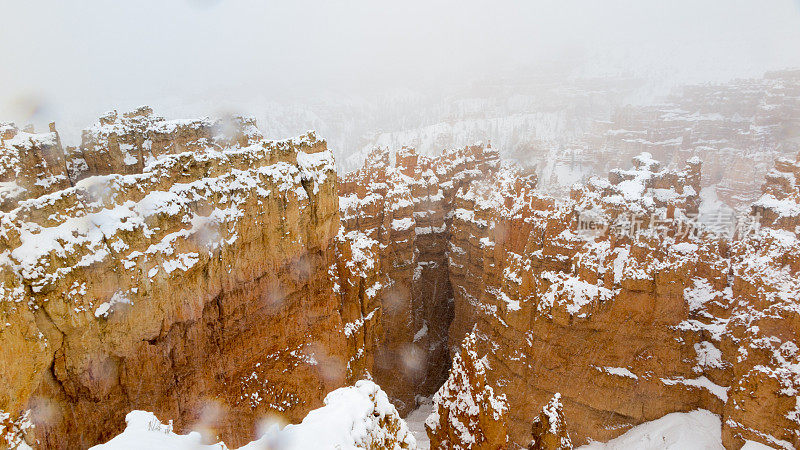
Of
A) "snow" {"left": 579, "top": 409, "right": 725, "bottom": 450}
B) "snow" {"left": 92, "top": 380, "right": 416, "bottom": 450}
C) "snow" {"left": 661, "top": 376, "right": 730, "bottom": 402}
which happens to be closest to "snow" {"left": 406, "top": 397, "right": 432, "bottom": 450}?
"snow" {"left": 579, "top": 409, "right": 725, "bottom": 450}

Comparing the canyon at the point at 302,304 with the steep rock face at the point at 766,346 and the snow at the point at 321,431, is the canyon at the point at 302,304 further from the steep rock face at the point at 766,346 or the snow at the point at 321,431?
the snow at the point at 321,431

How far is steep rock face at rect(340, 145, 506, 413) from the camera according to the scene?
29188 millimetres

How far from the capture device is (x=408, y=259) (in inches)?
1208

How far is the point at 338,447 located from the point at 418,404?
2690cm

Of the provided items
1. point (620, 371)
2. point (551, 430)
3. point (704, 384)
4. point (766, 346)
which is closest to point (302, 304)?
point (551, 430)

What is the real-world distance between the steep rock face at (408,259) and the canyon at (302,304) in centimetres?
50

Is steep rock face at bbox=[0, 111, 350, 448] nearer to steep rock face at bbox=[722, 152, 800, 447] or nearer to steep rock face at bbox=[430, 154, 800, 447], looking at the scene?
steep rock face at bbox=[430, 154, 800, 447]

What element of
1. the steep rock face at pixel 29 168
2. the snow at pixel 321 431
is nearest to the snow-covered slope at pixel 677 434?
the snow at pixel 321 431

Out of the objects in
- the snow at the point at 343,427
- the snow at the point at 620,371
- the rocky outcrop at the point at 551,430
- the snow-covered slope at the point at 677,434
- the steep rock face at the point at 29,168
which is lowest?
the snow-covered slope at the point at 677,434

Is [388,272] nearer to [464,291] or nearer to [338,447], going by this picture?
[464,291]

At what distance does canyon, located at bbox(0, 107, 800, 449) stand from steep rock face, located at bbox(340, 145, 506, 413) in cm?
50

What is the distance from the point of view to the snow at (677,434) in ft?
57.7

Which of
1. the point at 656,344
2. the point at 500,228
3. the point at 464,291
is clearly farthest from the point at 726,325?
the point at 464,291

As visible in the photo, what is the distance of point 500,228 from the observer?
27.9 m
